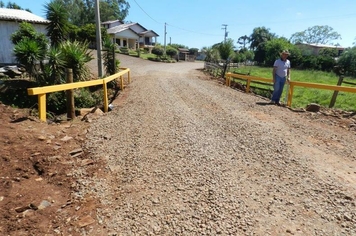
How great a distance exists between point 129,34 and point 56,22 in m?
39.0

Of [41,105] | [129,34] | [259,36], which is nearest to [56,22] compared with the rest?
[41,105]

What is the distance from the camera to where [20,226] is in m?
2.64

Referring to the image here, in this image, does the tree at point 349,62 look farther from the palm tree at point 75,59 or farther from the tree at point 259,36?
the tree at point 259,36

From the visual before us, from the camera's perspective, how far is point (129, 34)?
161 ft

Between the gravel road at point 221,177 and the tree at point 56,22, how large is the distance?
26.0 ft

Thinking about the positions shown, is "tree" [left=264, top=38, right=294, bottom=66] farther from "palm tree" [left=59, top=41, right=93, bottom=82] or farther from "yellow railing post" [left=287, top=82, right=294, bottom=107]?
"palm tree" [left=59, top=41, right=93, bottom=82]

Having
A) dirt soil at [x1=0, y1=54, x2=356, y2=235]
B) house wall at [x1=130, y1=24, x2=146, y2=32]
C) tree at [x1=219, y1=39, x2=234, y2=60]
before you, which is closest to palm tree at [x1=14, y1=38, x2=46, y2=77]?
dirt soil at [x1=0, y1=54, x2=356, y2=235]

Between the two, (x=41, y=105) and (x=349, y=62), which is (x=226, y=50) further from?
(x=41, y=105)

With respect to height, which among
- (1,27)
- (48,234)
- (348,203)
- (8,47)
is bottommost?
(48,234)

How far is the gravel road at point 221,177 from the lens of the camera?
9.05 feet

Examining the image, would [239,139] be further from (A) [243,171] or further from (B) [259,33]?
(B) [259,33]

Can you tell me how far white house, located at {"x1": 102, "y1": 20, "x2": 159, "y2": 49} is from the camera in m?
47.5

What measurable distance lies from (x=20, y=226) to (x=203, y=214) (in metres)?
1.94

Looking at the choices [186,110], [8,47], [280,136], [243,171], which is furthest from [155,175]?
[8,47]
